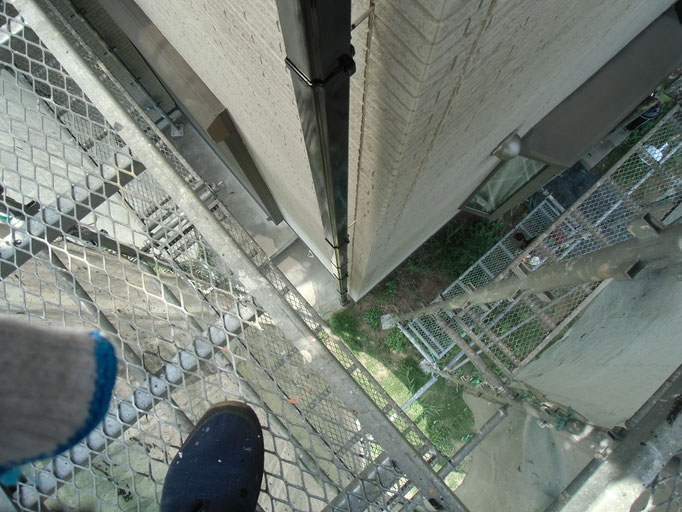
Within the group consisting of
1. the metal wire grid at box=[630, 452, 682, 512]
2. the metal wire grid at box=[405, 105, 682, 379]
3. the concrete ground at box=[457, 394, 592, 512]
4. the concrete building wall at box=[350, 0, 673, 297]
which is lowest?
the concrete ground at box=[457, 394, 592, 512]

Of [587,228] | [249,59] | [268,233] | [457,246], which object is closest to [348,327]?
[268,233]

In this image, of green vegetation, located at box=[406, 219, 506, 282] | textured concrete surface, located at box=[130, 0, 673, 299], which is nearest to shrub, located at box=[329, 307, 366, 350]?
green vegetation, located at box=[406, 219, 506, 282]

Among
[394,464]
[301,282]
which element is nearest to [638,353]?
[394,464]

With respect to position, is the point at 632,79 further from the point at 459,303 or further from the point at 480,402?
the point at 480,402

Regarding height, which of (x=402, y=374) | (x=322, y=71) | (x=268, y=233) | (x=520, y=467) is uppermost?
(x=268, y=233)

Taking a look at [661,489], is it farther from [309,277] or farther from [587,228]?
[309,277]

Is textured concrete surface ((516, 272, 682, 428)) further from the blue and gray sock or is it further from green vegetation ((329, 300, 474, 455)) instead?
green vegetation ((329, 300, 474, 455))

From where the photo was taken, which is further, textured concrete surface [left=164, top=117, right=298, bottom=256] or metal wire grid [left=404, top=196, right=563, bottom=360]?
textured concrete surface [left=164, top=117, right=298, bottom=256]
